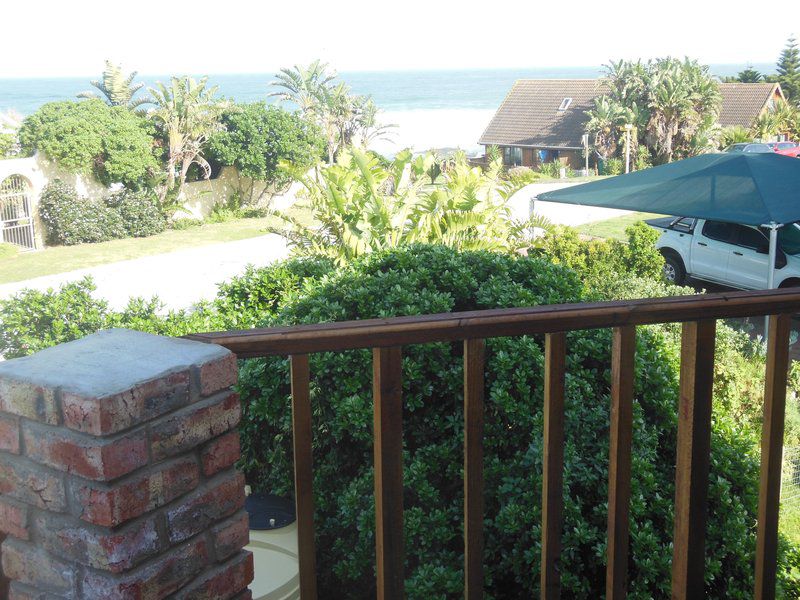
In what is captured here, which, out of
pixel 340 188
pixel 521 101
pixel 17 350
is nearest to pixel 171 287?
pixel 340 188

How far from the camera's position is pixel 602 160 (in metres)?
39.4

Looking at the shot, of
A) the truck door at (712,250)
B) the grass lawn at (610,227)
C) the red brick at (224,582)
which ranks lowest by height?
the grass lawn at (610,227)

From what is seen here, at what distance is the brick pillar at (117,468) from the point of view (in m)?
1.25

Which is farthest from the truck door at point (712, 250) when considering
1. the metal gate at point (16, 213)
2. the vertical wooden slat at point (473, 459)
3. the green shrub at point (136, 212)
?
the metal gate at point (16, 213)

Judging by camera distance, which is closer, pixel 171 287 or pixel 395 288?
pixel 395 288

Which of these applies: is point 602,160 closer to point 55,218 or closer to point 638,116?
point 638,116

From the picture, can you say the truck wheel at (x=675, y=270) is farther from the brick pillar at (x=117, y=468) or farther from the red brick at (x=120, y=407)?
the red brick at (x=120, y=407)

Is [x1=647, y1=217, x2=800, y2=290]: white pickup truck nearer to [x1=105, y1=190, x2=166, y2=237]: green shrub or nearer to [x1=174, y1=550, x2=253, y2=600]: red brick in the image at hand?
[x1=174, y1=550, x2=253, y2=600]: red brick

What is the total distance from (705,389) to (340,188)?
23.4ft

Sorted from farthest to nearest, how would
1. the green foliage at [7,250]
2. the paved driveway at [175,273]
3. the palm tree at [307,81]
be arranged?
the palm tree at [307,81] → the green foliage at [7,250] → the paved driveway at [175,273]

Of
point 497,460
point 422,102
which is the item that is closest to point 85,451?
point 497,460

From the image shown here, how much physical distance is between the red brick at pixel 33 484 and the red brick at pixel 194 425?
0.51 feet

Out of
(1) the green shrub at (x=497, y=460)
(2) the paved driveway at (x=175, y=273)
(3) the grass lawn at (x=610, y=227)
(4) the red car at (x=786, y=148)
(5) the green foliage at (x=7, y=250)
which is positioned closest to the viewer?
(1) the green shrub at (x=497, y=460)

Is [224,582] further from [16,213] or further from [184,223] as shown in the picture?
[184,223]
